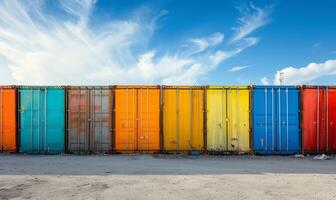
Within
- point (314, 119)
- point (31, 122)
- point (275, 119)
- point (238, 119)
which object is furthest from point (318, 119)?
point (31, 122)

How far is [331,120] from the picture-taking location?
1708 centimetres

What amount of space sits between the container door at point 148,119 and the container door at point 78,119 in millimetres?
2496

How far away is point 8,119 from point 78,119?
11.1 feet

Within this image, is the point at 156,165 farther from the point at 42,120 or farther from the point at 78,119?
the point at 42,120

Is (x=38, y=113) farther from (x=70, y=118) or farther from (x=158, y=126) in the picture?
(x=158, y=126)

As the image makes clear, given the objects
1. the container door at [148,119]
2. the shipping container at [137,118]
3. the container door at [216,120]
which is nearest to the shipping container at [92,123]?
the shipping container at [137,118]

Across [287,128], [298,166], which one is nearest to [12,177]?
[298,166]

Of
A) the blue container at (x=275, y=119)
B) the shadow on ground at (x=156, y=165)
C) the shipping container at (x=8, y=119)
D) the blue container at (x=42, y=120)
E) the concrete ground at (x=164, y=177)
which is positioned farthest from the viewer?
the shipping container at (x=8, y=119)

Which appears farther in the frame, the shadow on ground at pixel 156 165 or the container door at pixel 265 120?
the container door at pixel 265 120

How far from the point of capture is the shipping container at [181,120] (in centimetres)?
1686

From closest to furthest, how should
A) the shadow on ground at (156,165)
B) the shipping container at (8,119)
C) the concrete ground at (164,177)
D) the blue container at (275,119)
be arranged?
the concrete ground at (164,177) → the shadow on ground at (156,165) → the blue container at (275,119) → the shipping container at (8,119)

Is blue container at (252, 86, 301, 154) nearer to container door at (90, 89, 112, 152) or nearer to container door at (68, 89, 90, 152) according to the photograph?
container door at (90, 89, 112, 152)

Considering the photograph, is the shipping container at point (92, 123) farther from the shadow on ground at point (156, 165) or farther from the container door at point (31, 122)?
the container door at point (31, 122)

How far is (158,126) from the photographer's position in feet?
55.4
